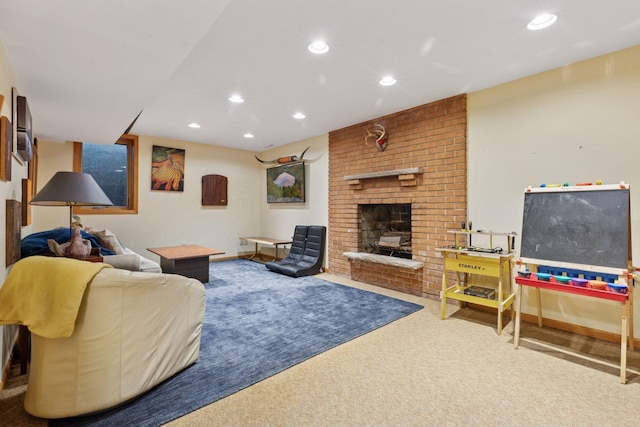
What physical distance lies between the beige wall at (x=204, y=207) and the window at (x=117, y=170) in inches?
4.2

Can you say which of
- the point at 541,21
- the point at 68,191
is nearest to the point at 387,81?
the point at 541,21

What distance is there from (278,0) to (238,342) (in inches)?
98.9

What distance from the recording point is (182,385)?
74.8 inches

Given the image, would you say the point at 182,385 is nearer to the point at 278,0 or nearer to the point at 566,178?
the point at 278,0

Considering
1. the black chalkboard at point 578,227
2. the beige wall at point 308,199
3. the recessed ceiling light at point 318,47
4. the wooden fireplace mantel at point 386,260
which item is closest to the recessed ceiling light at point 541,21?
the black chalkboard at point 578,227

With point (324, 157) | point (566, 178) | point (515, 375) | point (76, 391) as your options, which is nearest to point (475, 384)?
point (515, 375)

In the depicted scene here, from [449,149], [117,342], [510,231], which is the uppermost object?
[449,149]

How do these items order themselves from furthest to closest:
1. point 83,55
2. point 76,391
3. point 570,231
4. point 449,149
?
point 449,149
point 570,231
point 83,55
point 76,391

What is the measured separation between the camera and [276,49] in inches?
100

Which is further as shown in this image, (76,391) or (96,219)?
(96,219)

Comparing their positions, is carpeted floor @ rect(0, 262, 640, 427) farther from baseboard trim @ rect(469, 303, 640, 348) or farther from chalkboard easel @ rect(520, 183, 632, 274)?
chalkboard easel @ rect(520, 183, 632, 274)

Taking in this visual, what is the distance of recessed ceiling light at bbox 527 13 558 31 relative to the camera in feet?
6.90

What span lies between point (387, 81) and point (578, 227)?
214 cm

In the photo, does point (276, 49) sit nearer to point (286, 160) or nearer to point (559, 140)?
point (559, 140)
